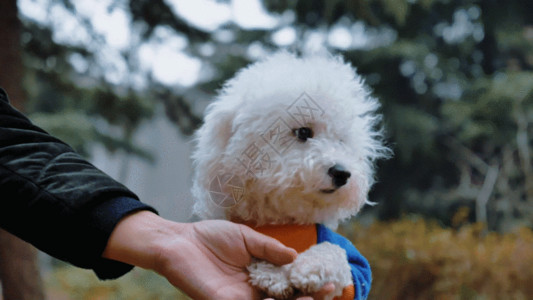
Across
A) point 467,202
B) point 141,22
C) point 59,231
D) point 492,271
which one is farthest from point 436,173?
point 59,231

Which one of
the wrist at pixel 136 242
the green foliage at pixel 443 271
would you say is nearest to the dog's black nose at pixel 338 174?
the wrist at pixel 136 242

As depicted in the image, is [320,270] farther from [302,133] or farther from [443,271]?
[443,271]

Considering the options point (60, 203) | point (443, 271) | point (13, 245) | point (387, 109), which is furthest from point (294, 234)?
point (387, 109)

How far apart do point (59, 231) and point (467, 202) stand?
13.6ft

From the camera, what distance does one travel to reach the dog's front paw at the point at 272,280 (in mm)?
864

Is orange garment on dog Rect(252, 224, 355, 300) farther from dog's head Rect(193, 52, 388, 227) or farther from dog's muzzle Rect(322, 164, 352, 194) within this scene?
dog's muzzle Rect(322, 164, 352, 194)

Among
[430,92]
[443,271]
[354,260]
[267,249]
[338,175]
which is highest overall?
[338,175]

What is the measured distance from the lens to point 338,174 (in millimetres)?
956

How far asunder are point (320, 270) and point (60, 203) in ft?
1.73

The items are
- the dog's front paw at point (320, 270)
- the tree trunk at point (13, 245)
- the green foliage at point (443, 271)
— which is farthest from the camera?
the green foliage at point (443, 271)

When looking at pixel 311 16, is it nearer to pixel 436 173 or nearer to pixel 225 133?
pixel 436 173

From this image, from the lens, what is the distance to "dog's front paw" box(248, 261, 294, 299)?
2.83 feet

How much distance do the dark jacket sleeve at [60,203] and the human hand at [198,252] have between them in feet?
0.11

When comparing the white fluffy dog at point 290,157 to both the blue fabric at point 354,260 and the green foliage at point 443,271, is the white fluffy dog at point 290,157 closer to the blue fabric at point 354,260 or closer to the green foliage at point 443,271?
the blue fabric at point 354,260
